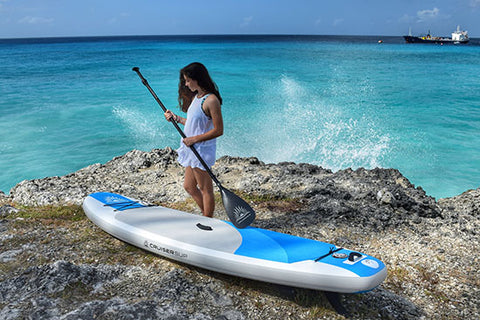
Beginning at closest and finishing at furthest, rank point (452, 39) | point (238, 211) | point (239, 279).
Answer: point (239, 279)
point (238, 211)
point (452, 39)

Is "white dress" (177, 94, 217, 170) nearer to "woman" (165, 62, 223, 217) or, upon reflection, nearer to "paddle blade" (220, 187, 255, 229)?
"woman" (165, 62, 223, 217)

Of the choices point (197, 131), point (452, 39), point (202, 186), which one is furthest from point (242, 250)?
point (452, 39)

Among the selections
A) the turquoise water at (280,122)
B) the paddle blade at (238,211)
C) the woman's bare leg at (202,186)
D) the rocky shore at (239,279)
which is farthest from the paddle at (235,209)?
the turquoise water at (280,122)

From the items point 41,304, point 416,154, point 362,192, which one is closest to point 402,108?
point 416,154

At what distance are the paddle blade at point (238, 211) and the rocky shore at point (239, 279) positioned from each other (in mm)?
549

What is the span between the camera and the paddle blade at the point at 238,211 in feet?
12.0

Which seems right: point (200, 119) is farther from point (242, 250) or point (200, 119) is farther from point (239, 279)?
point (239, 279)

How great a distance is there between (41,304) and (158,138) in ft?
34.3

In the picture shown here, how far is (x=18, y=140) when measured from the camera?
12578 mm

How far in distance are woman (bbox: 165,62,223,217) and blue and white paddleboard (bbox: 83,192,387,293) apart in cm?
50

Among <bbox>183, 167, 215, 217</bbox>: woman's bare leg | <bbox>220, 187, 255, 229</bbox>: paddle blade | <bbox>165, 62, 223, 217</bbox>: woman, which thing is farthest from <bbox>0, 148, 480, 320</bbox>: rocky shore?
<bbox>165, 62, 223, 217</bbox>: woman

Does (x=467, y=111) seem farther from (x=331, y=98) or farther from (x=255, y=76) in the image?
(x=255, y=76)

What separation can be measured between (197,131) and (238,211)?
0.87m

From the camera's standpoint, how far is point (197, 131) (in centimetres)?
356
